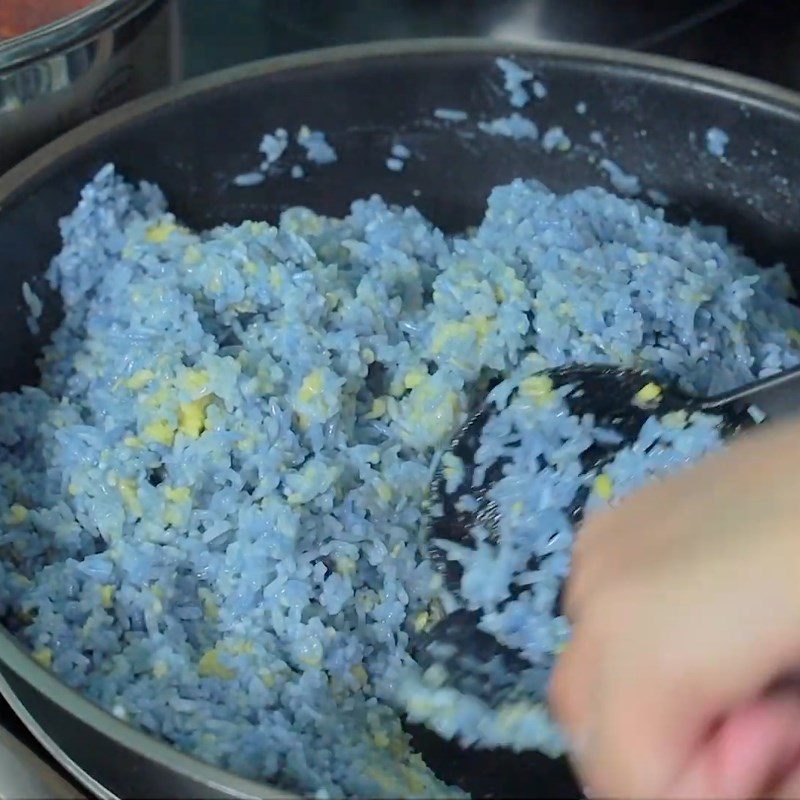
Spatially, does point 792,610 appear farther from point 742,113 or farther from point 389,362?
point 742,113

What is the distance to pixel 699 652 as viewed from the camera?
507mm

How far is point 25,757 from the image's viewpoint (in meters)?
0.64

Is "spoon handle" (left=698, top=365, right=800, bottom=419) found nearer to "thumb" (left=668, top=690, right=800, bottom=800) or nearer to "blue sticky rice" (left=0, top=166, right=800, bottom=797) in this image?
"blue sticky rice" (left=0, top=166, right=800, bottom=797)

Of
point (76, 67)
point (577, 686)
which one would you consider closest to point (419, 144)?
A: point (76, 67)

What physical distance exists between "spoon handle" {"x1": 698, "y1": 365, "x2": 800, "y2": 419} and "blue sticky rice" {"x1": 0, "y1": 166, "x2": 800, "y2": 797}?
1.7 inches

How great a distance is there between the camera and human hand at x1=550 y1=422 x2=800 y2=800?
19.5 inches

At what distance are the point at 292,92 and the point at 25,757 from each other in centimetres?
59

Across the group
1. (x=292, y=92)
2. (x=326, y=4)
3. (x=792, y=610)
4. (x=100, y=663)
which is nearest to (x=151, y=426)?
(x=100, y=663)

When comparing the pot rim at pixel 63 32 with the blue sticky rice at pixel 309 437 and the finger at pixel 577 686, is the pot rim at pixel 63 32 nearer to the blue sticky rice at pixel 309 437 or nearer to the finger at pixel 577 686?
the blue sticky rice at pixel 309 437

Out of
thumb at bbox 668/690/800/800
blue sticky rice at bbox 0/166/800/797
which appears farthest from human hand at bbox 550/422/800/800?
blue sticky rice at bbox 0/166/800/797

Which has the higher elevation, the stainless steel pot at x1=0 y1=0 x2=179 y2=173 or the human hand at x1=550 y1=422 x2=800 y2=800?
the stainless steel pot at x1=0 y1=0 x2=179 y2=173

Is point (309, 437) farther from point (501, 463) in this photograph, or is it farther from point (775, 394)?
point (775, 394)

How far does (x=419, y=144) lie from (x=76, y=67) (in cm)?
31

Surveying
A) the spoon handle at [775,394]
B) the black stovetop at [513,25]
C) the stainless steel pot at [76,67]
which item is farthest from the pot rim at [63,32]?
the spoon handle at [775,394]
